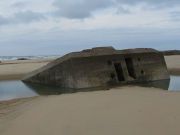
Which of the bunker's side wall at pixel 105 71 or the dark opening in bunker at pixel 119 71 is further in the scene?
the dark opening in bunker at pixel 119 71

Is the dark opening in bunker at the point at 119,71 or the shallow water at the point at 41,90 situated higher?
the dark opening in bunker at the point at 119,71

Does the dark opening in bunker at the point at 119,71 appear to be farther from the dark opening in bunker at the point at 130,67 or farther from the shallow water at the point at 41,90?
the shallow water at the point at 41,90

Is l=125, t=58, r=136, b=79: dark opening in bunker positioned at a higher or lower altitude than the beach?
higher

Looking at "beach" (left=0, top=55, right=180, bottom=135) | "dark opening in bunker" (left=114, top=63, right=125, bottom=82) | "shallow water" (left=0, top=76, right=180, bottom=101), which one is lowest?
"shallow water" (left=0, top=76, right=180, bottom=101)

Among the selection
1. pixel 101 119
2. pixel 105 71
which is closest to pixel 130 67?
pixel 105 71

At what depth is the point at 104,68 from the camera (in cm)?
1756

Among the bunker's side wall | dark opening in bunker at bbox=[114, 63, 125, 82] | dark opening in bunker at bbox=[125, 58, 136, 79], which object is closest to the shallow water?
the bunker's side wall

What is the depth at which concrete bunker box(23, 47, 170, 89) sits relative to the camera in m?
17.2

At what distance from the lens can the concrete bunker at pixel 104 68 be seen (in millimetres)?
17156

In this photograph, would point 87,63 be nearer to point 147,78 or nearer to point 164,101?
point 147,78

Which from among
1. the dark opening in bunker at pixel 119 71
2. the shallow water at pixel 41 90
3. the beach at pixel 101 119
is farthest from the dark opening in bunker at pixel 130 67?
the beach at pixel 101 119

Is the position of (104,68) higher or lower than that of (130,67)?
higher

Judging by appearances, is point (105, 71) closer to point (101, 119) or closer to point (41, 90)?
point (41, 90)

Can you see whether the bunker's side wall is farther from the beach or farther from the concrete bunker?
the beach
